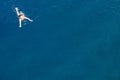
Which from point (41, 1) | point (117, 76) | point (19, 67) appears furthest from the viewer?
point (41, 1)

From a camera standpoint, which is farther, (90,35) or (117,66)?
(90,35)

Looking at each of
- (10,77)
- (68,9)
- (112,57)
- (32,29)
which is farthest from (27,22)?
(112,57)

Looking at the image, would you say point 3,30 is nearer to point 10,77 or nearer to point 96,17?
point 10,77

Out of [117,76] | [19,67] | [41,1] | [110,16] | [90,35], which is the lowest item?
[117,76]

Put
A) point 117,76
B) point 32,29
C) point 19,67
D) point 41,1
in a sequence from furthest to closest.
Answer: point 41,1 < point 32,29 < point 19,67 < point 117,76

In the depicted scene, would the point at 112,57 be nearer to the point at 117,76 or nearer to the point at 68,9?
the point at 117,76

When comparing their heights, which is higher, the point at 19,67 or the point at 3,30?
the point at 3,30
